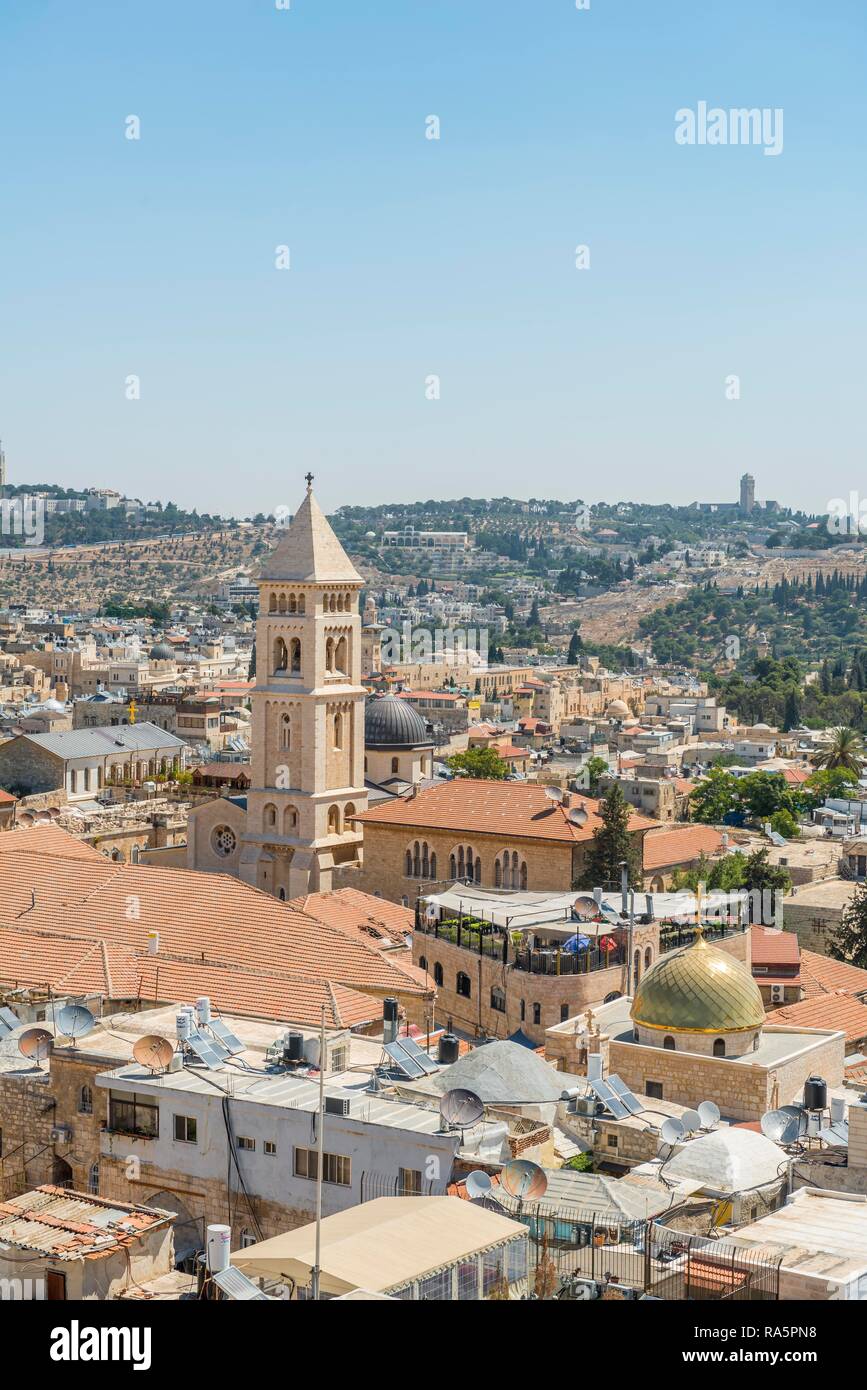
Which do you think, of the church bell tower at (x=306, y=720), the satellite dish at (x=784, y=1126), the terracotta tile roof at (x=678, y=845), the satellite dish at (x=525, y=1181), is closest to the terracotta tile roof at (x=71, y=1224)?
the satellite dish at (x=525, y=1181)

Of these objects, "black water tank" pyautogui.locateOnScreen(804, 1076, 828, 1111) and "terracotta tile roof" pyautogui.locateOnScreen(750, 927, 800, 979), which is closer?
"black water tank" pyautogui.locateOnScreen(804, 1076, 828, 1111)

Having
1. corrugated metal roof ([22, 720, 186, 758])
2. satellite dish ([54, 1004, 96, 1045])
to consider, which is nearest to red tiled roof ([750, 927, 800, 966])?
satellite dish ([54, 1004, 96, 1045])

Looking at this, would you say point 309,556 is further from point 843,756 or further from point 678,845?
point 843,756

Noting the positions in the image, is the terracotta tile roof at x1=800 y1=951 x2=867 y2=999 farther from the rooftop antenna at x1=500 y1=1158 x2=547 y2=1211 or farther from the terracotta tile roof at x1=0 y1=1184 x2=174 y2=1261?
the terracotta tile roof at x1=0 y1=1184 x2=174 y2=1261

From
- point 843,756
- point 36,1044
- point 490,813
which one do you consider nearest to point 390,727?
point 490,813

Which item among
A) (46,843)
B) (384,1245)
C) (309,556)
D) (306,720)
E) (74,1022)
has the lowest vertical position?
(46,843)
